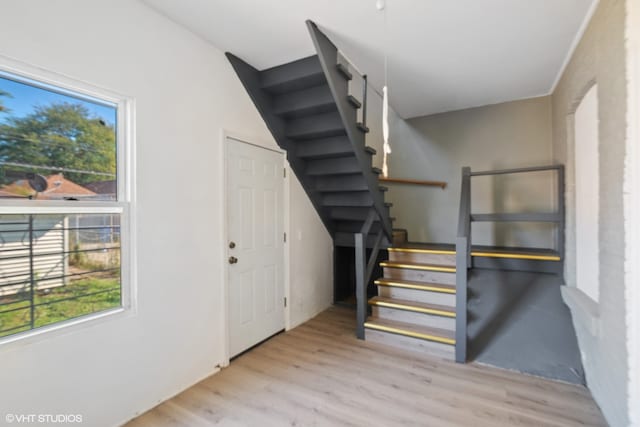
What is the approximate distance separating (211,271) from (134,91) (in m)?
1.43

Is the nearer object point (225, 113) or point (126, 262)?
point (126, 262)

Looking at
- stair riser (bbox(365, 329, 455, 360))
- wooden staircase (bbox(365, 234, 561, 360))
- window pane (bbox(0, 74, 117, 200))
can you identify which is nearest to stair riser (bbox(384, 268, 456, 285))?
wooden staircase (bbox(365, 234, 561, 360))

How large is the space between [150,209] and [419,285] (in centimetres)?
262

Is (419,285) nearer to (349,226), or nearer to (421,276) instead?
(421,276)

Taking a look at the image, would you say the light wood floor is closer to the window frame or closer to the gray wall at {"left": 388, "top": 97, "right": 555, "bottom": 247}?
the window frame

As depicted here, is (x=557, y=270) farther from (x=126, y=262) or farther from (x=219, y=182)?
(x=126, y=262)

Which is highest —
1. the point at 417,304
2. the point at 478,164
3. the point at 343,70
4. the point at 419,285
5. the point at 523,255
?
the point at 343,70

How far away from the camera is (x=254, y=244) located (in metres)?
2.93

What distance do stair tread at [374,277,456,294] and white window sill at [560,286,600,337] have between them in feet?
2.93

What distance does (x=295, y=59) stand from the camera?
2.62 metres

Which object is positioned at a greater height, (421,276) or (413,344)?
(421,276)

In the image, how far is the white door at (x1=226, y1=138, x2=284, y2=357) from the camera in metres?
2.69

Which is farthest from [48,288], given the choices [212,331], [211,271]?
[212,331]

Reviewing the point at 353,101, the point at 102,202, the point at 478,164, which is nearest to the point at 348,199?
the point at 353,101
